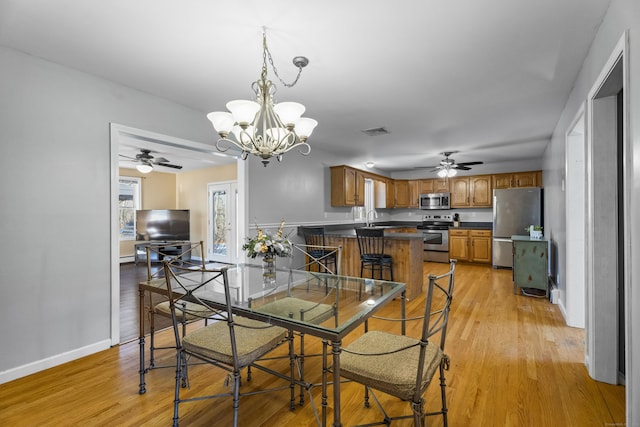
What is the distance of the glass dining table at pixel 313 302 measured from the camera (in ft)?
4.75

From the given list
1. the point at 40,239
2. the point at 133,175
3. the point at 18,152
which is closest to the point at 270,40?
the point at 18,152

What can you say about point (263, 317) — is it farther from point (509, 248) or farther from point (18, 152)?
point (509, 248)

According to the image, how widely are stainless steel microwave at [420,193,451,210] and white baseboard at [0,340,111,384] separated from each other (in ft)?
23.2

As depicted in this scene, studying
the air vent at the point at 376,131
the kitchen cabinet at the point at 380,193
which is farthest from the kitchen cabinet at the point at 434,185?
the air vent at the point at 376,131

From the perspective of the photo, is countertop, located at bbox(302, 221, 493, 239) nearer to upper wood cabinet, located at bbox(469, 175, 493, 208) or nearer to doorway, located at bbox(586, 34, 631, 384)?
upper wood cabinet, located at bbox(469, 175, 493, 208)

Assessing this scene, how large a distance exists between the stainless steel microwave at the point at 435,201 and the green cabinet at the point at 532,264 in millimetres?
3226

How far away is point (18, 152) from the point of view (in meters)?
2.27

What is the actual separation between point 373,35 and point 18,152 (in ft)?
8.98

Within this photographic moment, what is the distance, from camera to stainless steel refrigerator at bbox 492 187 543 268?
→ 5.77 m

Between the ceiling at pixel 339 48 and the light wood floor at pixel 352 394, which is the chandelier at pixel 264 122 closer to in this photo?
the ceiling at pixel 339 48

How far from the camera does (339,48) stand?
221cm

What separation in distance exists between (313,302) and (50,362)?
2229mm

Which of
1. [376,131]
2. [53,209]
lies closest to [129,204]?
[53,209]

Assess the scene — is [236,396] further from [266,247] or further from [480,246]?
[480,246]
